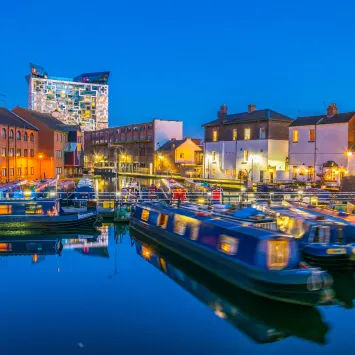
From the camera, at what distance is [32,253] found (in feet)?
73.7

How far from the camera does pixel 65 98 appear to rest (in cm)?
19475

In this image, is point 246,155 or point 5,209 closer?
point 5,209

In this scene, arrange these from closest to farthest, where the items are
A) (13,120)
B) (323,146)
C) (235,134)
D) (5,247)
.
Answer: (5,247) → (323,146) → (13,120) → (235,134)

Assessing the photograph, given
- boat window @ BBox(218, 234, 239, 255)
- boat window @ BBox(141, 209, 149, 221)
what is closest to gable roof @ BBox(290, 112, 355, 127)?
boat window @ BBox(141, 209, 149, 221)

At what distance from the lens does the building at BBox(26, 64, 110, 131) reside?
182375 mm

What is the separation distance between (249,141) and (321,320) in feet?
141

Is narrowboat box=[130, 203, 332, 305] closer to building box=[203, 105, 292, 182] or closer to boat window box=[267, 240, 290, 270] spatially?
boat window box=[267, 240, 290, 270]

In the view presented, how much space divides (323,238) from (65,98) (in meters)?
189

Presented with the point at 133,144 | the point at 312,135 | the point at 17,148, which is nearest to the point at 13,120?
Result: the point at 17,148

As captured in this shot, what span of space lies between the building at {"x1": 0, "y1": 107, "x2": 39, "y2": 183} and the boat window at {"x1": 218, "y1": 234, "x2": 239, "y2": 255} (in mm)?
36179

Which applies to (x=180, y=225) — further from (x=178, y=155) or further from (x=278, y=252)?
(x=178, y=155)

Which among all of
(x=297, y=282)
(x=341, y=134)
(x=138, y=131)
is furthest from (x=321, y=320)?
(x=138, y=131)

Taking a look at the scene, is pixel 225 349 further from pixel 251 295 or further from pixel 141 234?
pixel 141 234

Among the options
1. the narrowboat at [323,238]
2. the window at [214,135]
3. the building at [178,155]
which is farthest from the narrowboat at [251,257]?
the building at [178,155]
